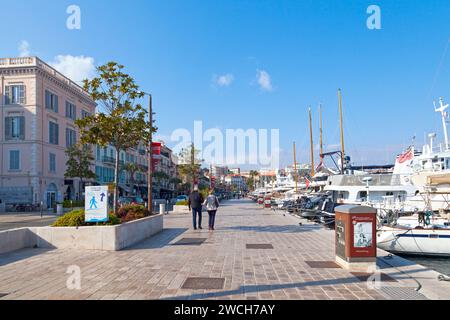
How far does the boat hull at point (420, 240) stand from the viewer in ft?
43.9

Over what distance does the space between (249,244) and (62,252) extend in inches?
203

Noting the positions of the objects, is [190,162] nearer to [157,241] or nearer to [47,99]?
[47,99]

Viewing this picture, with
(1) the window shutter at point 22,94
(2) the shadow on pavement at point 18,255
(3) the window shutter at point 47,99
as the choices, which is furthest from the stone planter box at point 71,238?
(3) the window shutter at point 47,99

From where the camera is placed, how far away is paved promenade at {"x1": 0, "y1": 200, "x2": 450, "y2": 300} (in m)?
5.69

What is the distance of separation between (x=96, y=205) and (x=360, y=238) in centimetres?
697

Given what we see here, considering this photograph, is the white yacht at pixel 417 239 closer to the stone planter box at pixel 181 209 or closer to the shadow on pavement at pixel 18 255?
the shadow on pavement at pixel 18 255

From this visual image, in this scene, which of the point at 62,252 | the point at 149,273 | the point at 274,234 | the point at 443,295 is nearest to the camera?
the point at 443,295

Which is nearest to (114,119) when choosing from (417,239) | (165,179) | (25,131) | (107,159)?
(417,239)

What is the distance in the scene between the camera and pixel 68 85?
43.2 m

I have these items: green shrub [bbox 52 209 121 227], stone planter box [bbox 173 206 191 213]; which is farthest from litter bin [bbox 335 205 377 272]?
stone planter box [bbox 173 206 191 213]

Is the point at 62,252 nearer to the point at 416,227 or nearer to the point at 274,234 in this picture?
the point at 274,234

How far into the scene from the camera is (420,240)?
44.1ft
